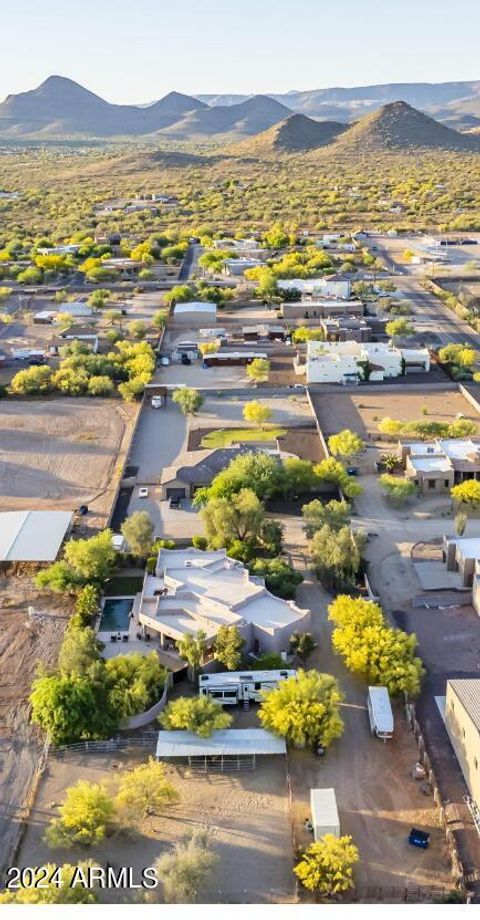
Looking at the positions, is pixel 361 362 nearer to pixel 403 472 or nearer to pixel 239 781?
pixel 403 472

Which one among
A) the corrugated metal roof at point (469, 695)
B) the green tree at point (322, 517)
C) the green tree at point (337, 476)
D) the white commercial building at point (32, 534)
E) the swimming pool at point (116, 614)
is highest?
the corrugated metal roof at point (469, 695)

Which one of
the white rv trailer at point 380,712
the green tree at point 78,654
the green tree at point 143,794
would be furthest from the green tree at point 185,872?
the green tree at point 78,654

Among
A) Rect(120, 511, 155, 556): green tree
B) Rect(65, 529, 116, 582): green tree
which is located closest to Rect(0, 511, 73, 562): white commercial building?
Rect(65, 529, 116, 582): green tree

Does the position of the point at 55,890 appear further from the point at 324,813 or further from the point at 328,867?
the point at 324,813

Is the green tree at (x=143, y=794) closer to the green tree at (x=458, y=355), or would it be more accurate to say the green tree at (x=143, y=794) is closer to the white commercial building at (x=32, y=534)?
the white commercial building at (x=32, y=534)

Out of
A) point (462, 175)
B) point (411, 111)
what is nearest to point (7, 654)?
point (462, 175)

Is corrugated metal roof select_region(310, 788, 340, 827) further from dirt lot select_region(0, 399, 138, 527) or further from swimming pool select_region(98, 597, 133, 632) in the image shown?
dirt lot select_region(0, 399, 138, 527)

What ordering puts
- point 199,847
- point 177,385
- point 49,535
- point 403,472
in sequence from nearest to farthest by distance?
point 199,847, point 49,535, point 403,472, point 177,385
